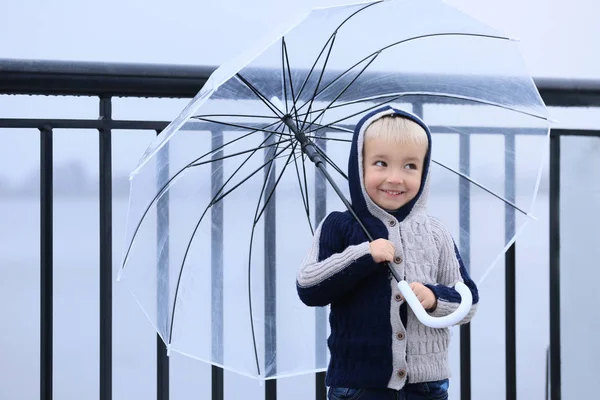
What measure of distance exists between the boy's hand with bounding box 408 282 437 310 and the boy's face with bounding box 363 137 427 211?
0.58 ft

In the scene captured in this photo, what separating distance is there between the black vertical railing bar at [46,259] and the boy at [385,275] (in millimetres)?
852

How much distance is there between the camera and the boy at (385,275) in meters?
1.76

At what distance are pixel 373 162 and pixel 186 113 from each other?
1.29 feet

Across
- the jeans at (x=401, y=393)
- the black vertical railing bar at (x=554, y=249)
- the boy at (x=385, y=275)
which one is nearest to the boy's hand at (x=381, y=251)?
the boy at (x=385, y=275)

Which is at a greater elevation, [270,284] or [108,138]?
[108,138]

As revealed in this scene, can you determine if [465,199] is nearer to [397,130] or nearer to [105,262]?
[397,130]

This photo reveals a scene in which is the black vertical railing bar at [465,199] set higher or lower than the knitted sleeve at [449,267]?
higher

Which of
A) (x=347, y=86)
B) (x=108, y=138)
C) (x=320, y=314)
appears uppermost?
(x=347, y=86)

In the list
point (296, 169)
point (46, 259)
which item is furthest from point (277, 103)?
point (46, 259)

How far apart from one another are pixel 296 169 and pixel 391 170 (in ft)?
1.28

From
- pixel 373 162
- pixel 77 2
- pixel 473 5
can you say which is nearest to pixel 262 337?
pixel 373 162

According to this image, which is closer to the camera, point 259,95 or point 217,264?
point 259,95

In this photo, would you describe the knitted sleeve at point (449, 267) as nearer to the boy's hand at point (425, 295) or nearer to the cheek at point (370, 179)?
the boy's hand at point (425, 295)

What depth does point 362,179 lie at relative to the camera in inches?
71.5
